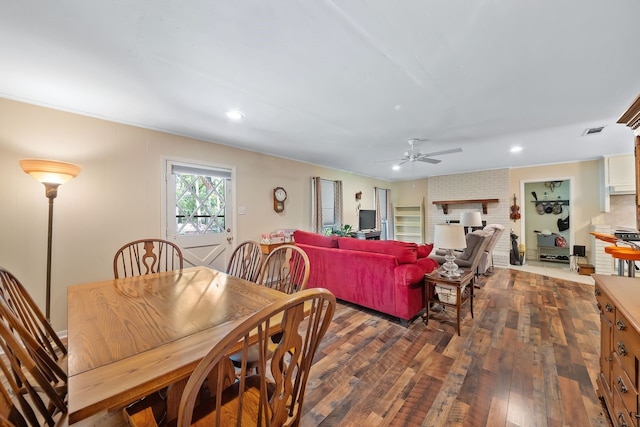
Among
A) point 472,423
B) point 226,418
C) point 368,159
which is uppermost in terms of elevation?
point 368,159

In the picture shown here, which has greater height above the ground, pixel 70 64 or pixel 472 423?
pixel 70 64

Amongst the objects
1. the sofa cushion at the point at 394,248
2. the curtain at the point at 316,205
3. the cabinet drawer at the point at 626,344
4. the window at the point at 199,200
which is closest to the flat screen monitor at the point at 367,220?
the curtain at the point at 316,205

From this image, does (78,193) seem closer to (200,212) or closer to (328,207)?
(200,212)

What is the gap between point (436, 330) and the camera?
2.58 m

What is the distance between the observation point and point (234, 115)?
270cm

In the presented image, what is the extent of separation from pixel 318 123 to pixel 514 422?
10.0 feet

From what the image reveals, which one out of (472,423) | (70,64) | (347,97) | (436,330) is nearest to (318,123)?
(347,97)

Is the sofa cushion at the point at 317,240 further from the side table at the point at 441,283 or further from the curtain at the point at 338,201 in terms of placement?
the curtain at the point at 338,201

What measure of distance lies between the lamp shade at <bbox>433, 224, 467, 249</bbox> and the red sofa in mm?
261

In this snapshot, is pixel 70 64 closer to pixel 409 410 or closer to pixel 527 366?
pixel 409 410

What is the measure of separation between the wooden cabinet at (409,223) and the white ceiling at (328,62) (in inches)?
178

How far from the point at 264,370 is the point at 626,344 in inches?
67.7

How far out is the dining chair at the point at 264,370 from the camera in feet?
1.96

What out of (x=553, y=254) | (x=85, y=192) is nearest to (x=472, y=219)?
(x=553, y=254)
